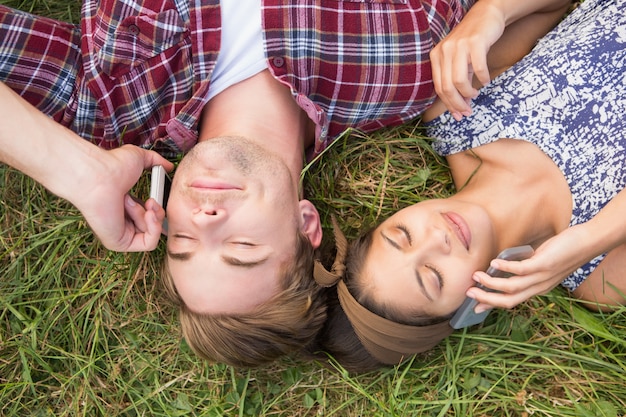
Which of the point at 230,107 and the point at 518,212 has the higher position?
the point at 230,107

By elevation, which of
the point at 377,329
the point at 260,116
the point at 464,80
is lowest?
the point at 377,329

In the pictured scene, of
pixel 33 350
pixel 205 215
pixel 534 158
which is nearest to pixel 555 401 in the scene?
pixel 534 158

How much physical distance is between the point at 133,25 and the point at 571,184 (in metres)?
2.44

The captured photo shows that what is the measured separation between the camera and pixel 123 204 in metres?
2.75

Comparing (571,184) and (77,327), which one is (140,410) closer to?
(77,327)

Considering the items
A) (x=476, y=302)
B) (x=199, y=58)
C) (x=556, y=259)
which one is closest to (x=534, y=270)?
(x=556, y=259)

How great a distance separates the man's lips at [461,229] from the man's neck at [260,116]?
85 cm

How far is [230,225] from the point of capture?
2.67 metres

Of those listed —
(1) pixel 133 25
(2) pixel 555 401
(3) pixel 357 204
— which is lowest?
(2) pixel 555 401

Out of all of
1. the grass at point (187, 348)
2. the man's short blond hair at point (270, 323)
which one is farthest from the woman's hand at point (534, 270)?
the man's short blond hair at point (270, 323)

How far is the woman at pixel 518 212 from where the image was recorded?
278 centimetres

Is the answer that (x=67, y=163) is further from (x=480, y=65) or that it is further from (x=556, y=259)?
(x=556, y=259)

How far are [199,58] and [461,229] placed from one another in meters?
1.60

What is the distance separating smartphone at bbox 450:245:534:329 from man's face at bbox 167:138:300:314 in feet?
2.92
